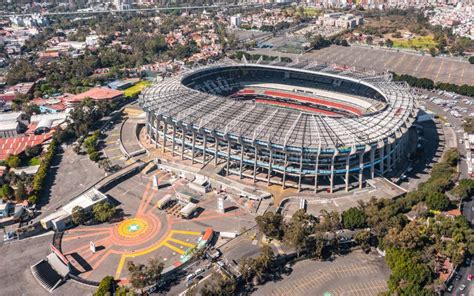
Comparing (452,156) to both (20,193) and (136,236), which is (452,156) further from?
(20,193)

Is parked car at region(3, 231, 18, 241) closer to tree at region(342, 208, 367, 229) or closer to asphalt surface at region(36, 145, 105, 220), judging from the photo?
asphalt surface at region(36, 145, 105, 220)

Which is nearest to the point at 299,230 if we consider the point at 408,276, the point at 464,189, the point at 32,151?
the point at 408,276

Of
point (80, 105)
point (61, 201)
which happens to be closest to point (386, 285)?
point (61, 201)

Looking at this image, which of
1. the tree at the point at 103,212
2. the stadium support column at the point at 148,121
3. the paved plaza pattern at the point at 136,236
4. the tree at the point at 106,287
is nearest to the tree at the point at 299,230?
the paved plaza pattern at the point at 136,236

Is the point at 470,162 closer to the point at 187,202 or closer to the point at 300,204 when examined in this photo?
the point at 300,204

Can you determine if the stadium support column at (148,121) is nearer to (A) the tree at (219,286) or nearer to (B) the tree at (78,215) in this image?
(B) the tree at (78,215)
